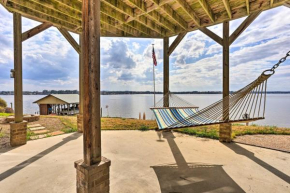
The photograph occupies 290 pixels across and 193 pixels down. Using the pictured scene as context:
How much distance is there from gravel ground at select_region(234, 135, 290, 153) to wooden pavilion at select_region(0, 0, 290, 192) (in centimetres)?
58

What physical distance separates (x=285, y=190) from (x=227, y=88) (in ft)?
7.11

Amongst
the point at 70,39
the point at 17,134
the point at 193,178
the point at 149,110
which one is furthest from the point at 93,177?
the point at 149,110

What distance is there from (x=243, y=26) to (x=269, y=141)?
2.85 metres

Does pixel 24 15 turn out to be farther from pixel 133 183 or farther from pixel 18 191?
pixel 133 183

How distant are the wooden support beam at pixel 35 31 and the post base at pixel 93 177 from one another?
3487 mm

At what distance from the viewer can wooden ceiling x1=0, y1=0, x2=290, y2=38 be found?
2.85 metres

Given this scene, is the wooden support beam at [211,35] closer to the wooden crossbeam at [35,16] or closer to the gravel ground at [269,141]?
the gravel ground at [269,141]

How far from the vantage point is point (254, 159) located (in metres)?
2.54

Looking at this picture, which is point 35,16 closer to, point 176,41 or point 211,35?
point 176,41

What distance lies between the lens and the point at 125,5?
305 centimetres

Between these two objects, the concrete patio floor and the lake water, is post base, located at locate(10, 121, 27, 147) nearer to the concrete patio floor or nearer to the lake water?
the concrete patio floor

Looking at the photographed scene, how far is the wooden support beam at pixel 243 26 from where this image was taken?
303 cm

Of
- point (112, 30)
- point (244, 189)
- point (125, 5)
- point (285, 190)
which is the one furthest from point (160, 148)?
point (112, 30)

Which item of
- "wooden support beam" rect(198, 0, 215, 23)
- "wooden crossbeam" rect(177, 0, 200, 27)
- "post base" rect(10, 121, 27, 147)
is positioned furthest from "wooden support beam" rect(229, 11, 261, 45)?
"post base" rect(10, 121, 27, 147)
